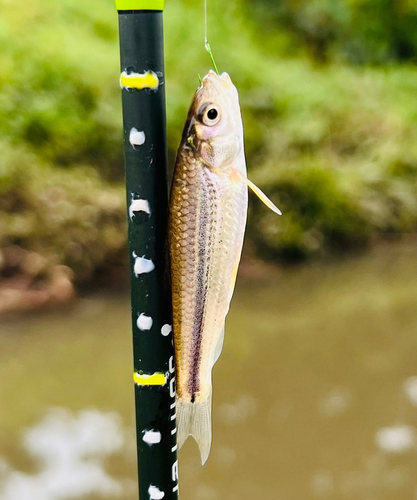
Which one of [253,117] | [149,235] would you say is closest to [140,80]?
[149,235]

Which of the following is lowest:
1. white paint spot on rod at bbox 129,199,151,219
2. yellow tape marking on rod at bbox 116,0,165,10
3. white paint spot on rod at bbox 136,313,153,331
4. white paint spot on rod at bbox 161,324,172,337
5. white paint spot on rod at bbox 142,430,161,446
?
white paint spot on rod at bbox 142,430,161,446

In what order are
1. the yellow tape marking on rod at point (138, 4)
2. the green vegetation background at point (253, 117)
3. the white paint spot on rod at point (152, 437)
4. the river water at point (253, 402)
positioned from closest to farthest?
the yellow tape marking on rod at point (138, 4), the white paint spot on rod at point (152, 437), the river water at point (253, 402), the green vegetation background at point (253, 117)

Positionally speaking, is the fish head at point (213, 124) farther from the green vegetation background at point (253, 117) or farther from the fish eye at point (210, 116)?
the green vegetation background at point (253, 117)

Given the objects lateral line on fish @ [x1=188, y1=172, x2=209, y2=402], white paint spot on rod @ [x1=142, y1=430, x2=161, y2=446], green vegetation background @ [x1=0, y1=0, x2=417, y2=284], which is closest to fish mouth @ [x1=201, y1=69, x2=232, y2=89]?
lateral line on fish @ [x1=188, y1=172, x2=209, y2=402]

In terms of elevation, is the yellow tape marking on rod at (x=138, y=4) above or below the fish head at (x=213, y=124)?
above

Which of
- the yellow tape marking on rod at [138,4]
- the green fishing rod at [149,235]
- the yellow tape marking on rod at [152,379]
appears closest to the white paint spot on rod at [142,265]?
the green fishing rod at [149,235]

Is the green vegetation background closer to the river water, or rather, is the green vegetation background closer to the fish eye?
the river water

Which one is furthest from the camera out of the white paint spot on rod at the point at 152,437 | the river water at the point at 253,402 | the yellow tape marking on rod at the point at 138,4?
the river water at the point at 253,402
